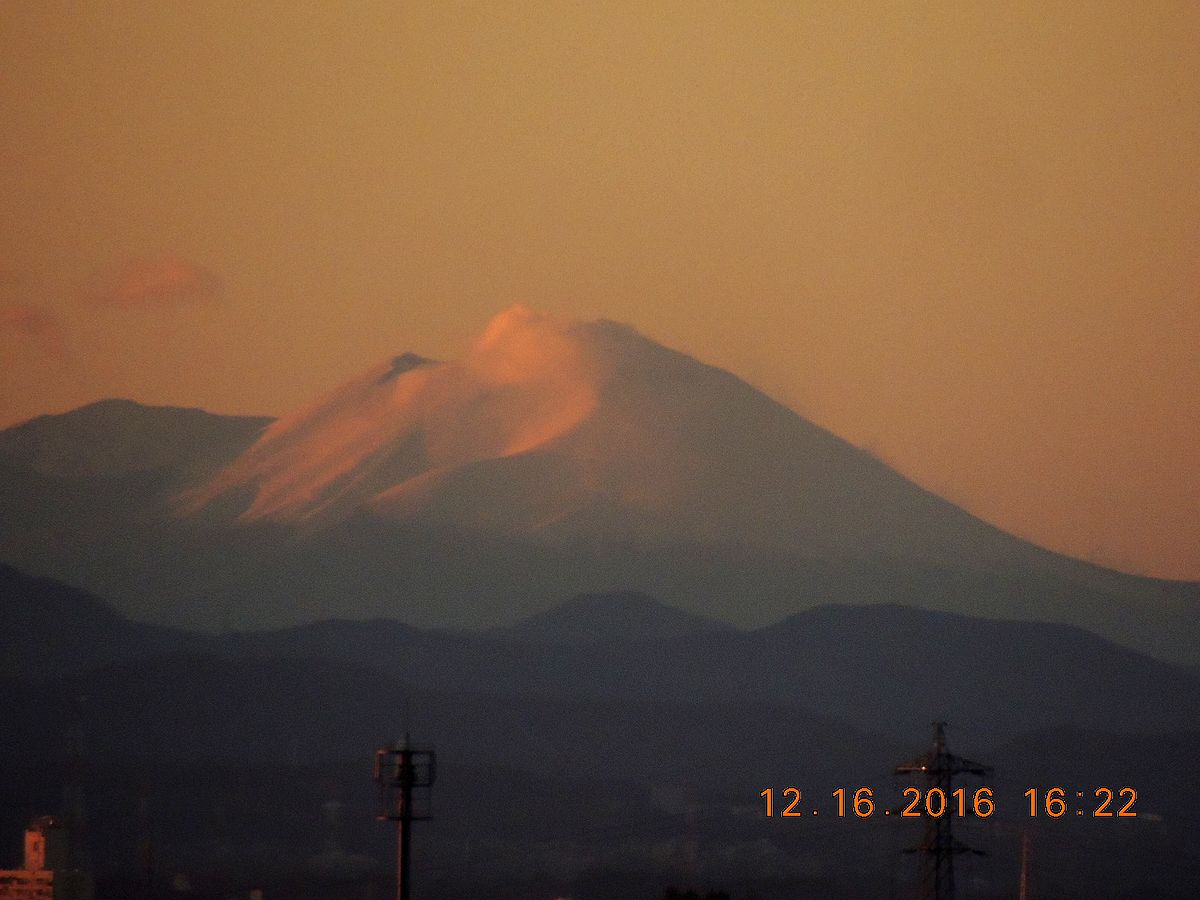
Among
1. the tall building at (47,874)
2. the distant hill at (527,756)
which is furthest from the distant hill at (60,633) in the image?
the tall building at (47,874)

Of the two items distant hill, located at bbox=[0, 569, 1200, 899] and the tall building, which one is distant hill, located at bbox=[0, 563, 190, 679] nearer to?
distant hill, located at bbox=[0, 569, 1200, 899]

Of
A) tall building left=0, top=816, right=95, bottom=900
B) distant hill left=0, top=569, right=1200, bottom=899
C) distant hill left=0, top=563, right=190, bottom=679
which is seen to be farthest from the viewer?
distant hill left=0, top=563, right=190, bottom=679

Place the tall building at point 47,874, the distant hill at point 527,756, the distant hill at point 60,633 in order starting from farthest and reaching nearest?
the distant hill at point 60,633, the distant hill at point 527,756, the tall building at point 47,874

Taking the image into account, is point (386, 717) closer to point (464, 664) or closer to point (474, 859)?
point (464, 664)

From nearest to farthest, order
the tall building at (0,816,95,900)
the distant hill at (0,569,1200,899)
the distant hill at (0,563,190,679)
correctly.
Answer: the tall building at (0,816,95,900) < the distant hill at (0,569,1200,899) < the distant hill at (0,563,190,679)

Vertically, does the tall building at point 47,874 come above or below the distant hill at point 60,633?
below

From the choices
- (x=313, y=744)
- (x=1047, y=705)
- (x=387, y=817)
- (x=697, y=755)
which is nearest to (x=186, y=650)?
(x=313, y=744)

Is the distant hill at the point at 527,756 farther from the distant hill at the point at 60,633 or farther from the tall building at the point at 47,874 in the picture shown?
the tall building at the point at 47,874

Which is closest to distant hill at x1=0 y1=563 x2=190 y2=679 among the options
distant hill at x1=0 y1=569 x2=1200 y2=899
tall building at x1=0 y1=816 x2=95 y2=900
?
distant hill at x1=0 y1=569 x2=1200 y2=899

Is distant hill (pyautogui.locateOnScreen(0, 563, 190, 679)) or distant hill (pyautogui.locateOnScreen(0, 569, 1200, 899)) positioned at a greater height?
distant hill (pyautogui.locateOnScreen(0, 563, 190, 679))

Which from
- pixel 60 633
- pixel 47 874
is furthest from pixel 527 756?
pixel 47 874

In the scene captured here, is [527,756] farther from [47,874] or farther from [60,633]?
[47,874]

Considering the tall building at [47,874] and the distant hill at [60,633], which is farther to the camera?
the distant hill at [60,633]
